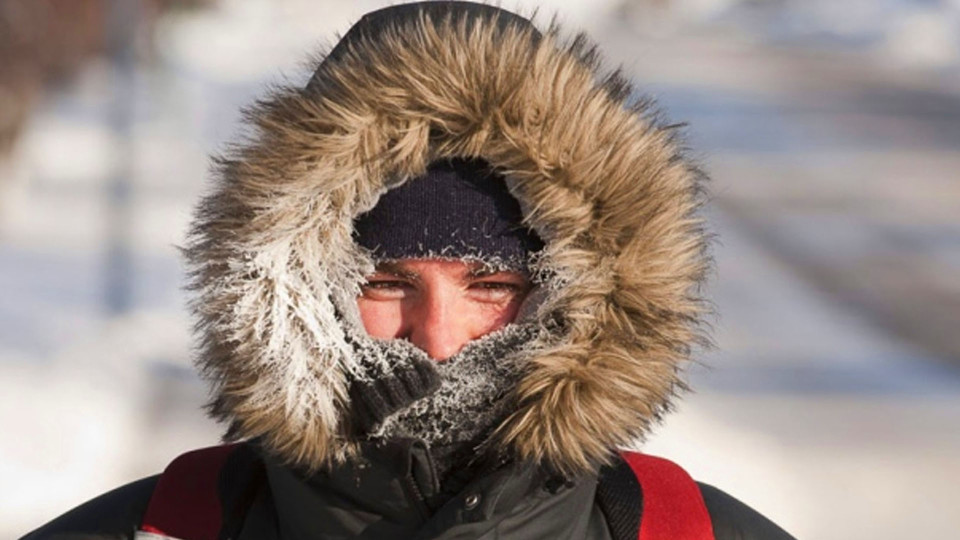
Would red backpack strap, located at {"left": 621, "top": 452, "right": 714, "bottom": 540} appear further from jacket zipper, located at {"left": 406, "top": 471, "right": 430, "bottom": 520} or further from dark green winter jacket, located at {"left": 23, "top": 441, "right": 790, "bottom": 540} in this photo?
jacket zipper, located at {"left": 406, "top": 471, "right": 430, "bottom": 520}

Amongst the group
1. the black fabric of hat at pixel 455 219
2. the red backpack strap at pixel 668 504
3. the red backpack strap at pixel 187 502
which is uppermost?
the black fabric of hat at pixel 455 219

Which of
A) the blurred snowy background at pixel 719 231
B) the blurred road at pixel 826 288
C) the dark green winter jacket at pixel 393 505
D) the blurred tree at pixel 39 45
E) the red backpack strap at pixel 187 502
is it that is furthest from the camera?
the blurred tree at pixel 39 45

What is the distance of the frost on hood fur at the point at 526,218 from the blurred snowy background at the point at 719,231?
Result: 27 centimetres

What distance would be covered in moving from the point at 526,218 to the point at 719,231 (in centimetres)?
298

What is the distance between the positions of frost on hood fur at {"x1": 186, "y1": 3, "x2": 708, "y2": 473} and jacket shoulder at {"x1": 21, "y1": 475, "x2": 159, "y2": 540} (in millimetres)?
204

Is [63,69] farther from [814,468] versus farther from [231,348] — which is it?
[231,348]

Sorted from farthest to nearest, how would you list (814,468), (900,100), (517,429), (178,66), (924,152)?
(178,66), (900,100), (924,152), (814,468), (517,429)

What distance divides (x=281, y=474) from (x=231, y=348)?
141mm

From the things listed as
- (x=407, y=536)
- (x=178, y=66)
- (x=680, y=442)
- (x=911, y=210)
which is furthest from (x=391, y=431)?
(x=178, y=66)

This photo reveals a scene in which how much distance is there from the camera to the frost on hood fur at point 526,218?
1522 millimetres

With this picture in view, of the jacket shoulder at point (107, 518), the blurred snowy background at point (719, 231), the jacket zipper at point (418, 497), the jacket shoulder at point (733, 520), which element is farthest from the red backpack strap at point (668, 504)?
the jacket shoulder at point (107, 518)

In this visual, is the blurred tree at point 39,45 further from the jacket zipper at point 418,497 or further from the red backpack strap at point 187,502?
the jacket zipper at point 418,497

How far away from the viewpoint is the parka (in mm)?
1521

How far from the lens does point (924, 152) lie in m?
7.62
